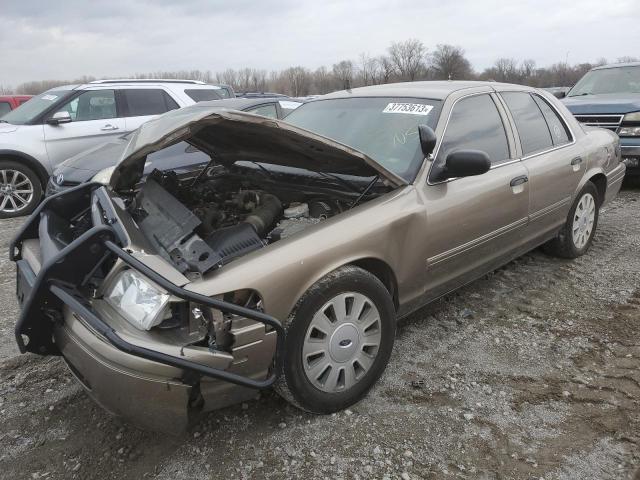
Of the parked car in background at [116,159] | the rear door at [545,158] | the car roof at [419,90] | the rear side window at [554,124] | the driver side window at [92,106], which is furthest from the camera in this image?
the driver side window at [92,106]

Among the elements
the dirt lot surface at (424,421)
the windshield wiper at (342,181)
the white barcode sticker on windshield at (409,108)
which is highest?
the white barcode sticker on windshield at (409,108)

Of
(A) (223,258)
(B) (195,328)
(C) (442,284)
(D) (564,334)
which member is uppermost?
(A) (223,258)

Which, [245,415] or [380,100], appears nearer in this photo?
[245,415]

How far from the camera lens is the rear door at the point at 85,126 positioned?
7457 millimetres

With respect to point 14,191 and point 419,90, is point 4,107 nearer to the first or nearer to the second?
point 14,191

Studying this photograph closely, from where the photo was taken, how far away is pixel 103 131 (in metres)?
7.74

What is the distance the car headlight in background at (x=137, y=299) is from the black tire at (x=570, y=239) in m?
3.69

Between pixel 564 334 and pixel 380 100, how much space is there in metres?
2.03

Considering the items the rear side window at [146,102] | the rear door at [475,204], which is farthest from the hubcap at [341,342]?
the rear side window at [146,102]

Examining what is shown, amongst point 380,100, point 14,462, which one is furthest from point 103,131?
point 14,462

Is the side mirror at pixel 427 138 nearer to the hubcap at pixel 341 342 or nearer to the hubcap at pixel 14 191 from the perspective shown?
the hubcap at pixel 341 342

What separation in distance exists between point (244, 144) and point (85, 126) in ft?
18.9

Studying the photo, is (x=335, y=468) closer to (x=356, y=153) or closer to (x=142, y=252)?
(x=142, y=252)

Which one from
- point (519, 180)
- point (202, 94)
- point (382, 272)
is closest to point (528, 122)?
point (519, 180)
